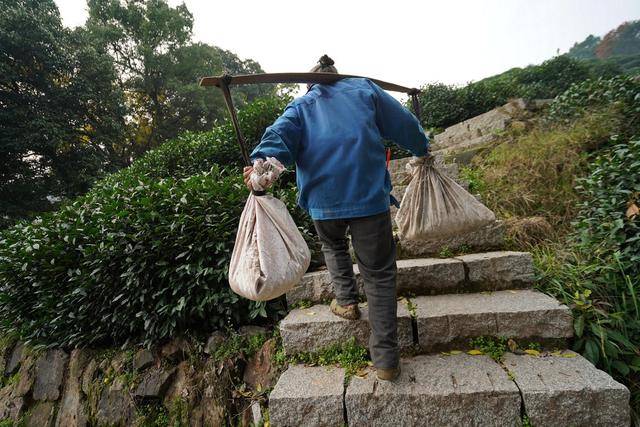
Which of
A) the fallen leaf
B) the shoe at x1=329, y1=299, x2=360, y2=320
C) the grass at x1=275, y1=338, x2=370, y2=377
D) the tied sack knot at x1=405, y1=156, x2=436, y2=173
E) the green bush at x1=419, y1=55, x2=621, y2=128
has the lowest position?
the fallen leaf

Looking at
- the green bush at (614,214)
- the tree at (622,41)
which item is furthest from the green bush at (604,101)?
the tree at (622,41)

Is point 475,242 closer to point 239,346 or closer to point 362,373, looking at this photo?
point 362,373

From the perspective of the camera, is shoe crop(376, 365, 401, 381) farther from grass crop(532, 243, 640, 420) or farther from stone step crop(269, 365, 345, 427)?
grass crop(532, 243, 640, 420)

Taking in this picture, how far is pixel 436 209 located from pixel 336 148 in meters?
0.73

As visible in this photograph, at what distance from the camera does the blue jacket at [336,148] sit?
1549 millimetres

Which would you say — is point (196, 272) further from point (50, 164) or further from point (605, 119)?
point (50, 164)

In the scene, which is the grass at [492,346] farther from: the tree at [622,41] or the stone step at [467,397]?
the tree at [622,41]

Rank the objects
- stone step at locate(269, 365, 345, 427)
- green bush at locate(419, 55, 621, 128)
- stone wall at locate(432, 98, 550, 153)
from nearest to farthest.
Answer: stone step at locate(269, 365, 345, 427), stone wall at locate(432, 98, 550, 153), green bush at locate(419, 55, 621, 128)

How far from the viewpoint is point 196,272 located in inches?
88.0

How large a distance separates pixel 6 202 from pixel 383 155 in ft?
37.8

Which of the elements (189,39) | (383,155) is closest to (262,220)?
(383,155)

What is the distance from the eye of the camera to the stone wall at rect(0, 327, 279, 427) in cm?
204

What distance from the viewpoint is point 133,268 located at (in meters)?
2.32

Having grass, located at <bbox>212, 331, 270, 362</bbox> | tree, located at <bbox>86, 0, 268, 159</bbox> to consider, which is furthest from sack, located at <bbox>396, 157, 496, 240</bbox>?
tree, located at <bbox>86, 0, 268, 159</bbox>
